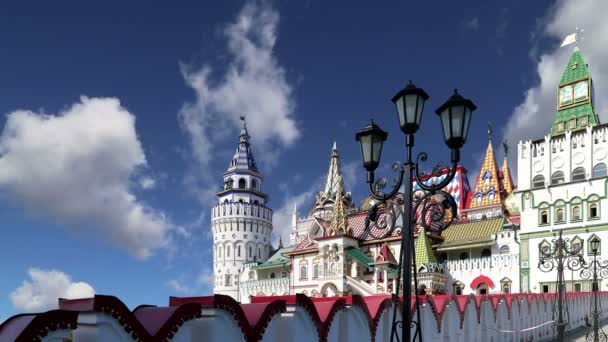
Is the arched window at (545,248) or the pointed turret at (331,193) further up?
the pointed turret at (331,193)

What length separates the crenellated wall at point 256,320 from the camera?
16.1 feet

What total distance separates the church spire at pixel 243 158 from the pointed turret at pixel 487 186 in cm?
2772

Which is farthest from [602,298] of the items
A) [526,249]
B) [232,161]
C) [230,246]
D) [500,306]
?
[232,161]

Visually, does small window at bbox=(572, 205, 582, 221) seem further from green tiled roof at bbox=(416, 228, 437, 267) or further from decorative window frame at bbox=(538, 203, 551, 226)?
green tiled roof at bbox=(416, 228, 437, 267)

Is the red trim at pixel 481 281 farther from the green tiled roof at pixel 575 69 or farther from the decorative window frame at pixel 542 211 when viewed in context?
the green tiled roof at pixel 575 69

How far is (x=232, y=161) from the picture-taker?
65.0 m

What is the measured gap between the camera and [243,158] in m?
64.7

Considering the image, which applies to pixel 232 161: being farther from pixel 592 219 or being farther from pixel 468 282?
pixel 592 219

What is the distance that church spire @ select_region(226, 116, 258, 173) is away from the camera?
6400cm

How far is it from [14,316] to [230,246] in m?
56.4

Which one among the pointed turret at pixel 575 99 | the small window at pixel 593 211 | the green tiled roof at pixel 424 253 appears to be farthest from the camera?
the green tiled roof at pixel 424 253

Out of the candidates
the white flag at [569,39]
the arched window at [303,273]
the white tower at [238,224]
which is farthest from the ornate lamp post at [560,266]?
the white tower at [238,224]

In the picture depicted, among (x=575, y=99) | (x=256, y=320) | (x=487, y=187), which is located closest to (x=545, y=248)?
(x=575, y=99)

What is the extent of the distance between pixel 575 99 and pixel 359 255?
17804 mm
